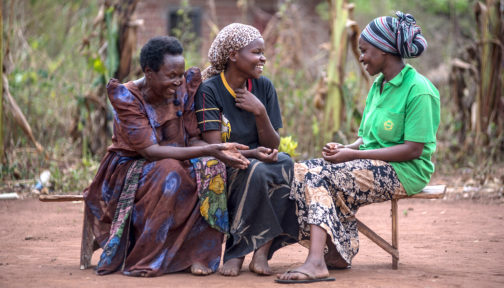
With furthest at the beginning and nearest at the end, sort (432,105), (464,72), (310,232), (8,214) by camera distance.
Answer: (464,72) < (8,214) < (432,105) < (310,232)

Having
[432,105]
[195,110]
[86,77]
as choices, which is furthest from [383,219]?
[86,77]

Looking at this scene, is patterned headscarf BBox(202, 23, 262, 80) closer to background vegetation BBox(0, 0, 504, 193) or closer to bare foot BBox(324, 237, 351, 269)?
bare foot BBox(324, 237, 351, 269)

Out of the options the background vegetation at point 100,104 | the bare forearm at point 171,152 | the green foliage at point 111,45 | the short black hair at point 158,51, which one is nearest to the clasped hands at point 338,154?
the bare forearm at point 171,152

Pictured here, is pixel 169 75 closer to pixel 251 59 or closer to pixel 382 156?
pixel 251 59

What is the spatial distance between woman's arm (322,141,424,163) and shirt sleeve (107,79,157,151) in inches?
45.9

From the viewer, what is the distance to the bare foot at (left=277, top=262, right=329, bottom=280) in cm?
348

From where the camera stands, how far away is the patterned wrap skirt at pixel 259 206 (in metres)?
3.79

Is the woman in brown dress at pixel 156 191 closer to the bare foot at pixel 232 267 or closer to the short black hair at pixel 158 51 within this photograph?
the short black hair at pixel 158 51

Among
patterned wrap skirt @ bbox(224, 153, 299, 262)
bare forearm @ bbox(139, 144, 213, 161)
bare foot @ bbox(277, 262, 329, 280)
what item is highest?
bare forearm @ bbox(139, 144, 213, 161)

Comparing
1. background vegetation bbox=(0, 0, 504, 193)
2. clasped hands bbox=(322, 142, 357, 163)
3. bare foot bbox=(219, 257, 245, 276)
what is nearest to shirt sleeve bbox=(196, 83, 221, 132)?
clasped hands bbox=(322, 142, 357, 163)

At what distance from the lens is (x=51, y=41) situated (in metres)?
11.8

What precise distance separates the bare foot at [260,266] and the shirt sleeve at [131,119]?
0.97 metres

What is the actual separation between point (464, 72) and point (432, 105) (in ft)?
16.0

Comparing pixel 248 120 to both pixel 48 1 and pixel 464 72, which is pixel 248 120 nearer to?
pixel 464 72
